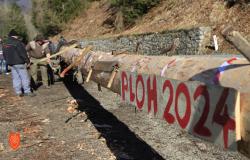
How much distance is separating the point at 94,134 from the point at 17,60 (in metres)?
5.80

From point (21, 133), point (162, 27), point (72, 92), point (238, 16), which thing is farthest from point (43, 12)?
point (21, 133)

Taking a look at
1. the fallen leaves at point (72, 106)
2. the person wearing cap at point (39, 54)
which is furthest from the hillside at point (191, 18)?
the fallen leaves at point (72, 106)

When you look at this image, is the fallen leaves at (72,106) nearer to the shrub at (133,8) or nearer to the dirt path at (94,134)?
the dirt path at (94,134)

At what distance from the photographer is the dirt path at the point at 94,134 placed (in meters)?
5.67

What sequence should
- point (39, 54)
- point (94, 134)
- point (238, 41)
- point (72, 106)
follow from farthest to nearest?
point (39, 54) → point (72, 106) → point (94, 134) → point (238, 41)

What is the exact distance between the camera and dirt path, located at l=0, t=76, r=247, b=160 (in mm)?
5668

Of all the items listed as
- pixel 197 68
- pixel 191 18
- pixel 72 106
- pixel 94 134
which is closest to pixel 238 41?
pixel 197 68

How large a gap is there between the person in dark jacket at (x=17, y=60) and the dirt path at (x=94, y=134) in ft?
5.08

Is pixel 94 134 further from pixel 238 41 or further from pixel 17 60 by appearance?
pixel 17 60

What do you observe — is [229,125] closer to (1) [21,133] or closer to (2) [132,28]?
(1) [21,133]

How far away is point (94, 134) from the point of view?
6.84 m

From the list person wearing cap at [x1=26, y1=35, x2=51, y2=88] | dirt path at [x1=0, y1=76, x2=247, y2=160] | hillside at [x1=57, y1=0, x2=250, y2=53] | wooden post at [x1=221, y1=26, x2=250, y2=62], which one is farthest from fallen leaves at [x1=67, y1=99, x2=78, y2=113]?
hillside at [x1=57, y1=0, x2=250, y2=53]

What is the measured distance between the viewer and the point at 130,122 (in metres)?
7.45

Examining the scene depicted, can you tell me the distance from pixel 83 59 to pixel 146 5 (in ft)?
58.8
